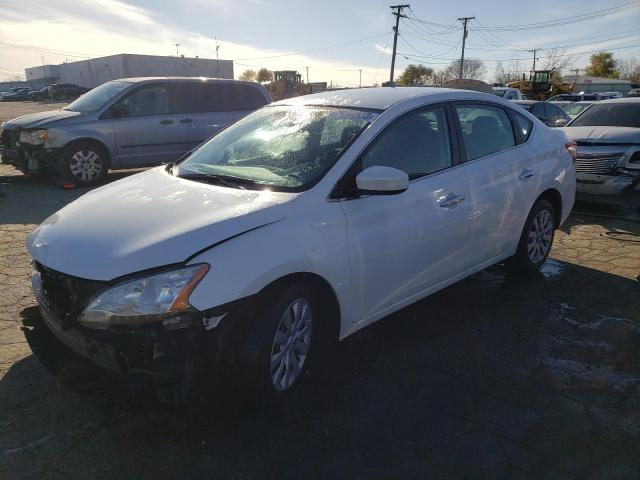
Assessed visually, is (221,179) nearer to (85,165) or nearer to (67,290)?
(67,290)

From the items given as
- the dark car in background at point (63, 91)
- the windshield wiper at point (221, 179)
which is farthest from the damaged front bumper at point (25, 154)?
the dark car in background at point (63, 91)

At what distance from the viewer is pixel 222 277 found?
2359 mm

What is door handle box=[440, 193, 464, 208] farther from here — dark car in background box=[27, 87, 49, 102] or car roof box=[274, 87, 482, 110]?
dark car in background box=[27, 87, 49, 102]

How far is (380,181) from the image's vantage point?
9.32ft

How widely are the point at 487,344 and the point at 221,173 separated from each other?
86.1 inches

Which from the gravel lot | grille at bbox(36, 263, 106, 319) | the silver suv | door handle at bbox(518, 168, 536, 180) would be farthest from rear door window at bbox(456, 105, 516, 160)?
the silver suv

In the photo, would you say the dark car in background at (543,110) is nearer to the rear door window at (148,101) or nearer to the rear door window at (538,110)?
the rear door window at (538,110)

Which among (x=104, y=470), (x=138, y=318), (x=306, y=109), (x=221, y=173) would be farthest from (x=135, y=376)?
(x=306, y=109)

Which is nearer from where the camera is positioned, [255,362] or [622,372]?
[255,362]

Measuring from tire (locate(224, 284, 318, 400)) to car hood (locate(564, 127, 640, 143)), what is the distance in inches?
258

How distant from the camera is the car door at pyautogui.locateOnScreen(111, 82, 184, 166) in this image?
8.90m

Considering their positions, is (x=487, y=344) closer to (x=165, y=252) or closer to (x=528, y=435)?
(x=528, y=435)

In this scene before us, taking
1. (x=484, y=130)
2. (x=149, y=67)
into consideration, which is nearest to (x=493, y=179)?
(x=484, y=130)

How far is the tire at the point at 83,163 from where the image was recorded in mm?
8461
